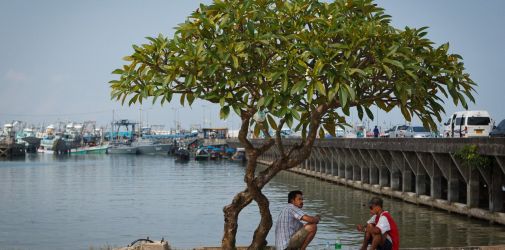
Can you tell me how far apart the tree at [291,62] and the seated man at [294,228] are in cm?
154

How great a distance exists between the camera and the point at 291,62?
548 inches

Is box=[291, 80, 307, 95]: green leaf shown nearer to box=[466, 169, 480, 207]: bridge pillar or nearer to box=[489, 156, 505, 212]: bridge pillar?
box=[489, 156, 505, 212]: bridge pillar

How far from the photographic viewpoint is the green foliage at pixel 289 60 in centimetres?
1393

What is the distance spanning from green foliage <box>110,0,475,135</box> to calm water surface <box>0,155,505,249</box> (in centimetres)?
543

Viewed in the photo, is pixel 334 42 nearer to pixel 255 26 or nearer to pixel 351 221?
pixel 255 26

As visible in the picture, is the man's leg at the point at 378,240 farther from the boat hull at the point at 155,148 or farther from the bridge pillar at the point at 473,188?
the boat hull at the point at 155,148

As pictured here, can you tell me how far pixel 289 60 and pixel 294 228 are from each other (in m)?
3.12

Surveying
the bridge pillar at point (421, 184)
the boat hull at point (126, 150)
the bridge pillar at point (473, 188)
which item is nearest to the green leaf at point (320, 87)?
the bridge pillar at point (473, 188)

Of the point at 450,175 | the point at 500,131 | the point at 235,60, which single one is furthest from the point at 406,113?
the point at 500,131

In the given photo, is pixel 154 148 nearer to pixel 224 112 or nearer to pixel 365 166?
pixel 365 166

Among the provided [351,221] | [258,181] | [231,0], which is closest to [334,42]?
[231,0]

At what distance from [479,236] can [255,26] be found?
1481cm

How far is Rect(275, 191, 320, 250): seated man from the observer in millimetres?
13711

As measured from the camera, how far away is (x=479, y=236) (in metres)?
26.0
